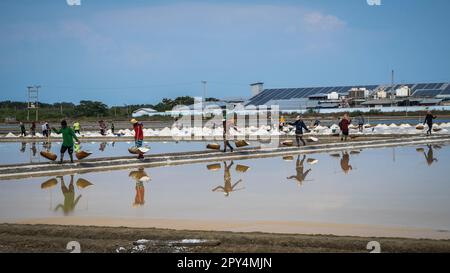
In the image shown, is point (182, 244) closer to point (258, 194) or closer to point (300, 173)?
point (258, 194)

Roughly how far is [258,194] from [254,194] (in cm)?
8

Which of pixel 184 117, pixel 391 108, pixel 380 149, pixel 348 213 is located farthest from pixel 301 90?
pixel 348 213

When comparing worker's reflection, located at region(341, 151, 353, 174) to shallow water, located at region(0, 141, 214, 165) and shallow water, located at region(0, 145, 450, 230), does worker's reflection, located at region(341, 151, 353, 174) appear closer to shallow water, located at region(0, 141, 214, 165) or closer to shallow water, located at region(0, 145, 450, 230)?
shallow water, located at region(0, 145, 450, 230)

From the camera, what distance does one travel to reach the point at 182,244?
23.7ft

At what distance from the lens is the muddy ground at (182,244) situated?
6.98 metres

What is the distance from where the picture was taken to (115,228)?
27.0 ft

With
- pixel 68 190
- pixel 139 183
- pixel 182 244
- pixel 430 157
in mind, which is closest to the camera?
pixel 182 244

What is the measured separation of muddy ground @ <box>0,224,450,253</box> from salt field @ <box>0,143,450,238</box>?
1277 millimetres

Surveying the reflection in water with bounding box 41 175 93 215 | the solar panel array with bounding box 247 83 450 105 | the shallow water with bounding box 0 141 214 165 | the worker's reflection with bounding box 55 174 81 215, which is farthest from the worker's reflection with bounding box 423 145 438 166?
the solar panel array with bounding box 247 83 450 105

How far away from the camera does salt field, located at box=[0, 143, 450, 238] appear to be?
959 cm

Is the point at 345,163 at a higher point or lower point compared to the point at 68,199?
higher

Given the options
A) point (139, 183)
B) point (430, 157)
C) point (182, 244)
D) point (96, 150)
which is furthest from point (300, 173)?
point (96, 150)
